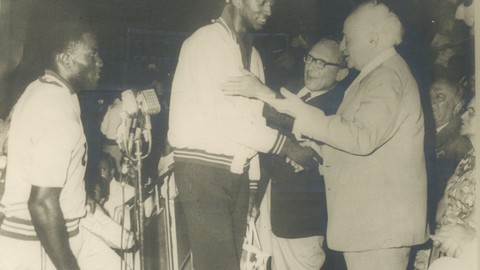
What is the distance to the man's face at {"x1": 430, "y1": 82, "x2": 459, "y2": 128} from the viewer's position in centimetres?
236

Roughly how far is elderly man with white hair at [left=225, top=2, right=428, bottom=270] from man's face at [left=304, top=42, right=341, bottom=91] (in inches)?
1.9

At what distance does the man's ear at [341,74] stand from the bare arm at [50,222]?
3.42ft

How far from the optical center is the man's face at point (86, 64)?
2184mm

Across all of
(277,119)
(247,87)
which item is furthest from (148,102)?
(277,119)

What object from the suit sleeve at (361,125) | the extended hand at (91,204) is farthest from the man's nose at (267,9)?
the extended hand at (91,204)

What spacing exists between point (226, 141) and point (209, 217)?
0.27 metres

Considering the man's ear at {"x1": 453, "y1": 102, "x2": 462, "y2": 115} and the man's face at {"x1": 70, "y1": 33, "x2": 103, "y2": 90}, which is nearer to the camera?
the man's face at {"x1": 70, "y1": 33, "x2": 103, "y2": 90}

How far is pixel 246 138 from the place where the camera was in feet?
7.27

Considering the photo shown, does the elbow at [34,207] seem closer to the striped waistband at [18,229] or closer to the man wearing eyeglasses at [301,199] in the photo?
the striped waistband at [18,229]

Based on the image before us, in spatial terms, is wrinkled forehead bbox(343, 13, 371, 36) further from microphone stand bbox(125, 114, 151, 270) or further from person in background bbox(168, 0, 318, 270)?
microphone stand bbox(125, 114, 151, 270)

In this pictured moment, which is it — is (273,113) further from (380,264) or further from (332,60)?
(380,264)

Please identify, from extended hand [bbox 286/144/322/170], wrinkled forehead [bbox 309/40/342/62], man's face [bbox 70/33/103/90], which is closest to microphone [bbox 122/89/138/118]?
man's face [bbox 70/33/103/90]

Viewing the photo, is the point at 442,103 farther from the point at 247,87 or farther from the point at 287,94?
the point at 247,87

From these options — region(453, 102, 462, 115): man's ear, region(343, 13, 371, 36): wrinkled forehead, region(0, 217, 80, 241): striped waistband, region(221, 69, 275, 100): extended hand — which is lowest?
region(0, 217, 80, 241): striped waistband
